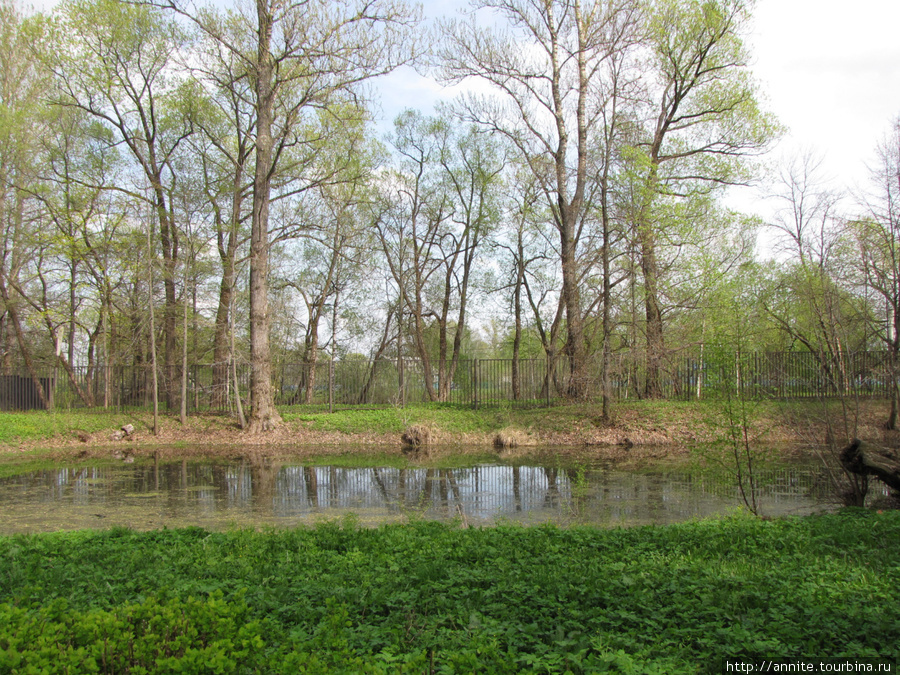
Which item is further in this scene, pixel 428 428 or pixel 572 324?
pixel 572 324

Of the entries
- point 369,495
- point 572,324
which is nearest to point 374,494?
point 369,495

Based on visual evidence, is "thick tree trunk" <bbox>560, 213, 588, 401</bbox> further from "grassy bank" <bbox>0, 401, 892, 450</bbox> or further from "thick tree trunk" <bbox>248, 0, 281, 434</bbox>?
"thick tree trunk" <bbox>248, 0, 281, 434</bbox>

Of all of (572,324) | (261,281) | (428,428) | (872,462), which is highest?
(261,281)

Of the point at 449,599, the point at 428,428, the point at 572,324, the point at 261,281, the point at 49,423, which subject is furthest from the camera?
the point at 572,324

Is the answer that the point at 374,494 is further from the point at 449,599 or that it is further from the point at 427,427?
the point at 427,427

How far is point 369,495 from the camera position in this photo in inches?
400

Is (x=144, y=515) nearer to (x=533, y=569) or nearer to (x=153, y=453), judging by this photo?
(x=533, y=569)

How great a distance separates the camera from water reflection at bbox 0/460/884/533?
824 centimetres

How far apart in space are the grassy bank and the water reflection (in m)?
3.90

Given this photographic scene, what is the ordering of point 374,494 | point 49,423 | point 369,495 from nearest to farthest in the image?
1. point 369,495
2. point 374,494
3. point 49,423

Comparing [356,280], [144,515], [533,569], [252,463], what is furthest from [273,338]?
[533,569]

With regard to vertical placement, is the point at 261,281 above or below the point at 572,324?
above

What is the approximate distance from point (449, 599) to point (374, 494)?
649 cm

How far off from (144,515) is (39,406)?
631 inches
